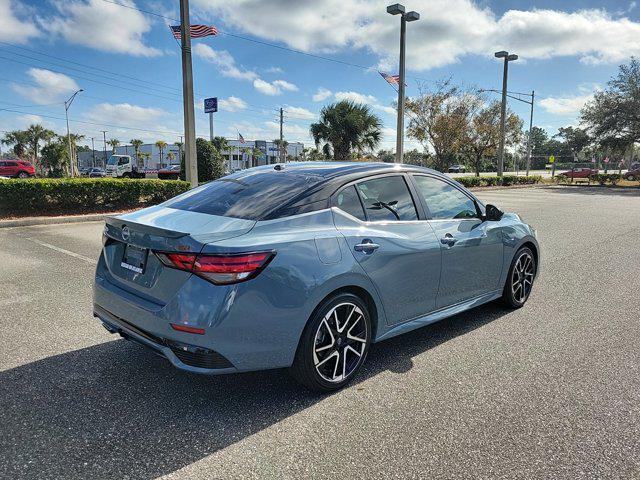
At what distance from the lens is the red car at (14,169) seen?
36.3 meters

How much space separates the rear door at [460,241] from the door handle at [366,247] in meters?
0.79

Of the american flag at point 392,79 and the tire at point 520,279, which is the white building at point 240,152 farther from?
the tire at point 520,279

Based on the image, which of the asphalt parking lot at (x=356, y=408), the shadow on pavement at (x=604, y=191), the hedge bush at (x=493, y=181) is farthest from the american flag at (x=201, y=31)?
the shadow on pavement at (x=604, y=191)

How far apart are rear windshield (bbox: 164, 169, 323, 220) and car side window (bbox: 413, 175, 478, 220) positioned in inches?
40.8

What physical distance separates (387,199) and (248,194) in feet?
3.49

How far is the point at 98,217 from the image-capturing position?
12.0 metres

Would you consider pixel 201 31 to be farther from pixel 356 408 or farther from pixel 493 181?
pixel 493 181

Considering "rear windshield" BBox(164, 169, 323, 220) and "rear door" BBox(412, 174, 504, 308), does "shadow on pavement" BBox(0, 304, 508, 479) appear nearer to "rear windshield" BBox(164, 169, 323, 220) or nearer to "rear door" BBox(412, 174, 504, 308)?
"rear door" BBox(412, 174, 504, 308)


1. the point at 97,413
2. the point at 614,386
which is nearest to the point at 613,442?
the point at 614,386

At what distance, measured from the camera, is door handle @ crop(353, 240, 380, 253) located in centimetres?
320

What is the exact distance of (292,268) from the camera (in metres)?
2.83

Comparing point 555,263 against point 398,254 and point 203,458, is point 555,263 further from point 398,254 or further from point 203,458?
point 203,458

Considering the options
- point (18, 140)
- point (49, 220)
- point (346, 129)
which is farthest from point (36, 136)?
point (49, 220)

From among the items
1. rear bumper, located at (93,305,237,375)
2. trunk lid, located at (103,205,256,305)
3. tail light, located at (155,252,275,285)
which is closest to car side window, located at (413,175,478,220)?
trunk lid, located at (103,205,256,305)
